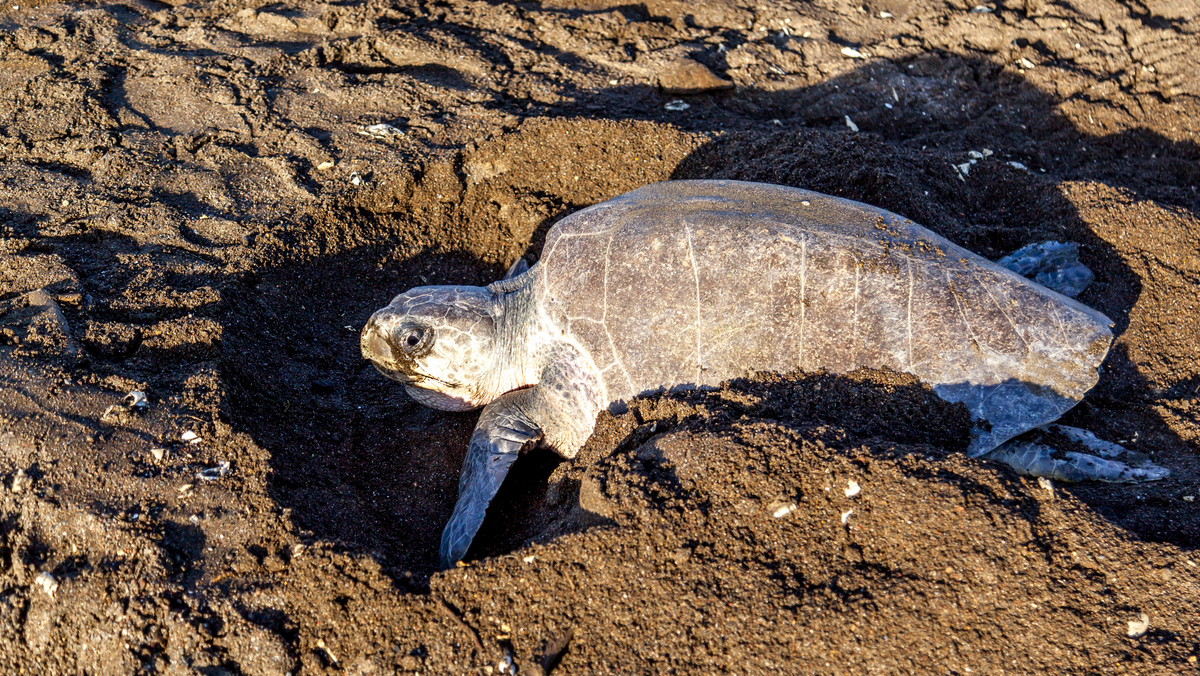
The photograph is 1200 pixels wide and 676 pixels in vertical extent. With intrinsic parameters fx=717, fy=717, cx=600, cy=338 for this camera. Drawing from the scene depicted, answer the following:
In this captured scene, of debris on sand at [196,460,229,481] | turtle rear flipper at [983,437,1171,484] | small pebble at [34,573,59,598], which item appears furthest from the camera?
turtle rear flipper at [983,437,1171,484]

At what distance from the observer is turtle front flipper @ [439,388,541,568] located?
271 cm

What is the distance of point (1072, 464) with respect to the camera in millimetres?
2865

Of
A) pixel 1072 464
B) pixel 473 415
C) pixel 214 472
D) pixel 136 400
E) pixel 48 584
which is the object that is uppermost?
pixel 1072 464

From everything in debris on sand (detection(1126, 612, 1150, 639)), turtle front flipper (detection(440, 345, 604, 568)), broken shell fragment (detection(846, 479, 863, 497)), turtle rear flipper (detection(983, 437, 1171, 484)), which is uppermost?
broken shell fragment (detection(846, 479, 863, 497))

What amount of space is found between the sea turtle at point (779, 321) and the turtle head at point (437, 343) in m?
0.29

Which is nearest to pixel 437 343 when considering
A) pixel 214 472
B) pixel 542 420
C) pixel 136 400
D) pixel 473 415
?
pixel 473 415

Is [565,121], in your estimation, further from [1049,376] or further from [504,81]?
[1049,376]

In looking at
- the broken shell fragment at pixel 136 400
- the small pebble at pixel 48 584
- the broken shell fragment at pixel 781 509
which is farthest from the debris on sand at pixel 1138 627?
the broken shell fragment at pixel 136 400

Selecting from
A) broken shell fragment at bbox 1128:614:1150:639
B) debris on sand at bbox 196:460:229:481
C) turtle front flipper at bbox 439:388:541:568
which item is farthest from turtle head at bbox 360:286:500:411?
broken shell fragment at bbox 1128:614:1150:639

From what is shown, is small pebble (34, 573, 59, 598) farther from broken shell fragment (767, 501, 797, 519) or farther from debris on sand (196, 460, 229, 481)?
broken shell fragment (767, 501, 797, 519)

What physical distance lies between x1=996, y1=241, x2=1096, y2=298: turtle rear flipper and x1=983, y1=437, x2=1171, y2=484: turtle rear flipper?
110cm

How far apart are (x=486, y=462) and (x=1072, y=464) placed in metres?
2.37

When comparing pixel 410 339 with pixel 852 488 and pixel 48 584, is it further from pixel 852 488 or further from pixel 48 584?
pixel 852 488

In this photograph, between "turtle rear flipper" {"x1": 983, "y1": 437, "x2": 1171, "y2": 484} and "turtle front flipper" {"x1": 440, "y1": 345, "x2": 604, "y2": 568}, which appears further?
"turtle front flipper" {"x1": 440, "y1": 345, "x2": 604, "y2": 568}
